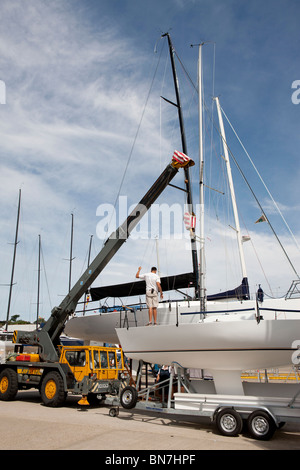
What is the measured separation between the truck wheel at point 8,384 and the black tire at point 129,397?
409 cm

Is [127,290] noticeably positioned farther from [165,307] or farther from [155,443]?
[155,443]

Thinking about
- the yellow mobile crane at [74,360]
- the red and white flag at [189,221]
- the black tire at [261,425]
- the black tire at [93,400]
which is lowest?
the black tire at [93,400]

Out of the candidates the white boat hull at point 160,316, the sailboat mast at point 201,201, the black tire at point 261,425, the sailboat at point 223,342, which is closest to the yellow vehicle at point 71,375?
the white boat hull at point 160,316

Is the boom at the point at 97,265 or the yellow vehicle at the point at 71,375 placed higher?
the boom at the point at 97,265

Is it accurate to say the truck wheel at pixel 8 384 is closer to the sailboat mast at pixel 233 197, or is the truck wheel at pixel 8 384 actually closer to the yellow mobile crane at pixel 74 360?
the yellow mobile crane at pixel 74 360

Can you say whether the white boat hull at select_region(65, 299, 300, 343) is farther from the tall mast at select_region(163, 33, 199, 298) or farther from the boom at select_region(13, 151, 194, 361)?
the boom at select_region(13, 151, 194, 361)

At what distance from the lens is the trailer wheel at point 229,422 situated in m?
5.97

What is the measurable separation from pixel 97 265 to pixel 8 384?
4176 millimetres

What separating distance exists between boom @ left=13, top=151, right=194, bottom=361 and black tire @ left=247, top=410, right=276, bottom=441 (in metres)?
5.58

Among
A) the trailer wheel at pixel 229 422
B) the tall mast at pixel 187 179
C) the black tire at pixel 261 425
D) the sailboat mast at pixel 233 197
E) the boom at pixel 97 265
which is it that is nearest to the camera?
the black tire at pixel 261 425

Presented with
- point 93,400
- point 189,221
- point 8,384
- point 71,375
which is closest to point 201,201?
point 189,221

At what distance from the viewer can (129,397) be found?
748 cm

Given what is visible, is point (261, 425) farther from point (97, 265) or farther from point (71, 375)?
point (97, 265)

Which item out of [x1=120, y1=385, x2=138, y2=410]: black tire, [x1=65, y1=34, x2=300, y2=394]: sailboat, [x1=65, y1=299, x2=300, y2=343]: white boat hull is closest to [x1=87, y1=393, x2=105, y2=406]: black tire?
[x1=65, y1=299, x2=300, y2=343]: white boat hull
